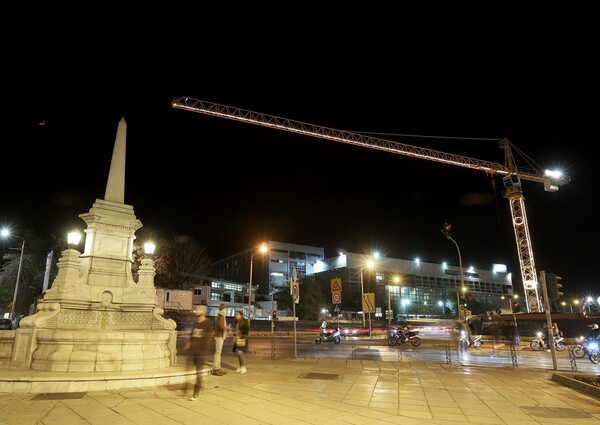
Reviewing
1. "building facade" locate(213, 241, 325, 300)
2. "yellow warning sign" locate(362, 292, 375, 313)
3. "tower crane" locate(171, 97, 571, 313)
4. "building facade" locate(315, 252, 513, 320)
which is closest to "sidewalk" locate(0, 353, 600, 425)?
"yellow warning sign" locate(362, 292, 375, 313)

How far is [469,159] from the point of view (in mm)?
70688

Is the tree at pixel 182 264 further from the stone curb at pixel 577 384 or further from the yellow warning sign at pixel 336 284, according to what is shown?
the stone curb at pixel 577 384

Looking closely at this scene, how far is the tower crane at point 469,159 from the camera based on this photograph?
57719 millimetres

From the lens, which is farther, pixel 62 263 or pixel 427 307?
pixel 427 307

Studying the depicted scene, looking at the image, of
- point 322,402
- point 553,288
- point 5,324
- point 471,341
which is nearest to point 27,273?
point 5,324

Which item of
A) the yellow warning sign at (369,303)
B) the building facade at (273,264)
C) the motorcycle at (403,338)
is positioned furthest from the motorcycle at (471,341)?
the building facade at (273,264)

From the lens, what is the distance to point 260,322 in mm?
51531

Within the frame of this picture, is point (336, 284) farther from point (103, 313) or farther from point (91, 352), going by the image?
point (91, 352)

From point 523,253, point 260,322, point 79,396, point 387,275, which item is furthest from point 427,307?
point 79,396

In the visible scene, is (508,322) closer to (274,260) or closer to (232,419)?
(232,419)

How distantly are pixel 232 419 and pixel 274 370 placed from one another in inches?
259

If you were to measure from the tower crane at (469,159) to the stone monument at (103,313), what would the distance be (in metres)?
43.3

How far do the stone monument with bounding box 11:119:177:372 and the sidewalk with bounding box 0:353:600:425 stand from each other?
5.41 ft

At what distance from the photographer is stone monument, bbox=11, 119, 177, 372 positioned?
33.1ft
